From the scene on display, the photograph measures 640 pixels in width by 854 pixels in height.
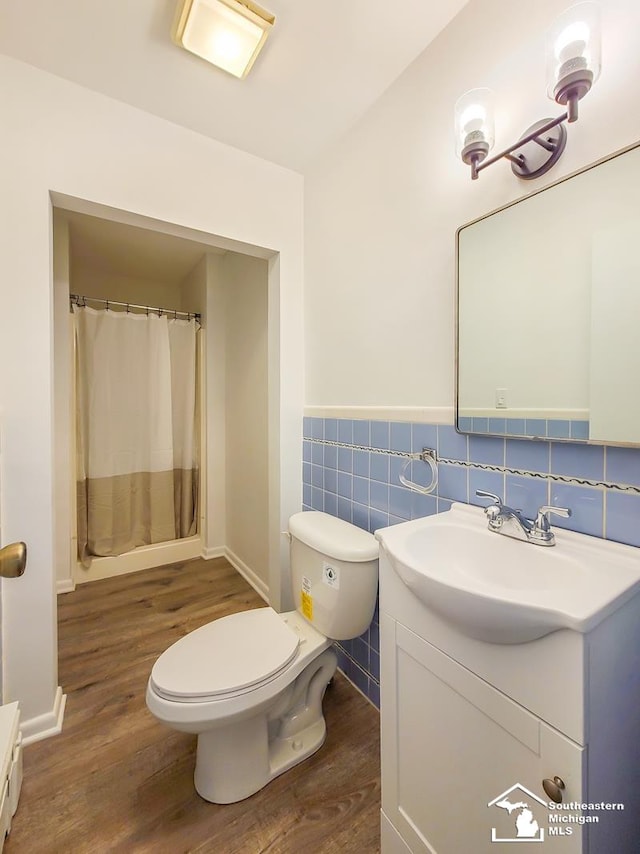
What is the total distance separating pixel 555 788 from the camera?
0.57 meters

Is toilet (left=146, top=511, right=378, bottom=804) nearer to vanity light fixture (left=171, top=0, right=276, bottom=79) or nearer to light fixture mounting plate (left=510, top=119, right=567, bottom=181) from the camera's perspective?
light fixture mounting plate (left=510, top=119, right=567, bottom=181)

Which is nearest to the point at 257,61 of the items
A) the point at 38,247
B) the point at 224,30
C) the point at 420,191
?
the point at 224,30

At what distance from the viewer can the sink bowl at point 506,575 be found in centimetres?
57

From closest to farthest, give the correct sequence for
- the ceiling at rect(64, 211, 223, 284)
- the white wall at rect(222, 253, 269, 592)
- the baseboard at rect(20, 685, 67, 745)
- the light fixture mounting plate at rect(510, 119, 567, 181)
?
the light fixture mounting plate at rect(510, 119, 567, 181) → the baseboard at rect(20, 685, 67, 745) → the white wall at rect(222, 253, 269, 592) → the ceiling at rect(64, 211, 223, 284)

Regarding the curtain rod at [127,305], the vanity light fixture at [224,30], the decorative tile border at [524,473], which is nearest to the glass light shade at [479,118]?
the vanity light fixture at [224,30]

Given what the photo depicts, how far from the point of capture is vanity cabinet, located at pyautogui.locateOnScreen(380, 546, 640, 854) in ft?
1.84

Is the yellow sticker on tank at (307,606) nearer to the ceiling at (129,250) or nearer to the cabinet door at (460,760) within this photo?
the cabinet door at (460,760)

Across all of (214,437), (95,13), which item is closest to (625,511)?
(95,13)

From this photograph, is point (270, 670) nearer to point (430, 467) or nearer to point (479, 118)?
point (430, 467)

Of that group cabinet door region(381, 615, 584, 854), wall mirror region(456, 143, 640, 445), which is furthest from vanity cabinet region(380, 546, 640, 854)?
wall mirror region(456, 143, 640, 445)

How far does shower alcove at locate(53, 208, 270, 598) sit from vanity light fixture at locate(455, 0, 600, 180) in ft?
4.63

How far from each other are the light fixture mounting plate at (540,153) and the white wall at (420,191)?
20 mm

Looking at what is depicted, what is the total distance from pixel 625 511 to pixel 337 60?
65.4 inches

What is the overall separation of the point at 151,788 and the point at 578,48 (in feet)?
7.49
